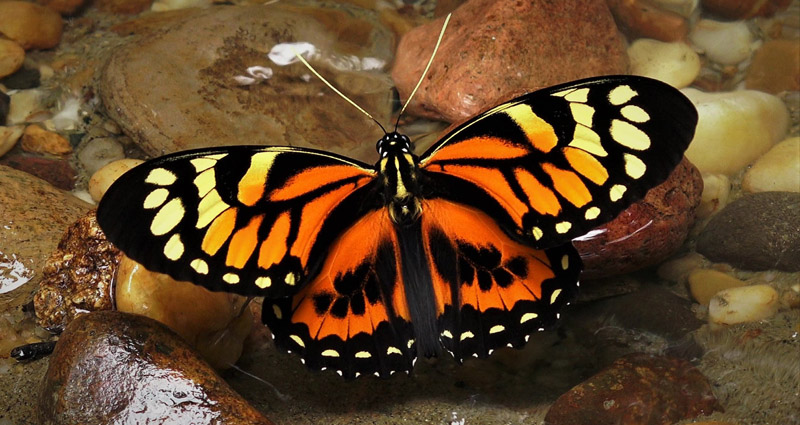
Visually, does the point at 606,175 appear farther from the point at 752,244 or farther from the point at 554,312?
the point at 752,244

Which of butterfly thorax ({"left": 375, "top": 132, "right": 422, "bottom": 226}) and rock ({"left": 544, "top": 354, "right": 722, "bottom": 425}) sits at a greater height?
butterfly thorax ({"left": 375, "top": 132, "right": 422, "bottom": 226})

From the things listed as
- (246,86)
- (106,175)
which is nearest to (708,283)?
(246,86)

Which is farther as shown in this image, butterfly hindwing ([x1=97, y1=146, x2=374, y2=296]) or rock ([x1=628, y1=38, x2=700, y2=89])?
rock ([x1=628, y1=38, x2=700, y2=89])

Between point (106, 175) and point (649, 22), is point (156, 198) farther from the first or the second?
point (649, 22)

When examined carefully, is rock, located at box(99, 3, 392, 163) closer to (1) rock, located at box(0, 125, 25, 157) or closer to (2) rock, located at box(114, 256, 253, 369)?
(1) rock, located at box(0, 125, 25, 157)

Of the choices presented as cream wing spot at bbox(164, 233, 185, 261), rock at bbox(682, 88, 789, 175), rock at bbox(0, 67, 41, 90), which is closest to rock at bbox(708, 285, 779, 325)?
rock at bbox(682, 88, 789, 175)

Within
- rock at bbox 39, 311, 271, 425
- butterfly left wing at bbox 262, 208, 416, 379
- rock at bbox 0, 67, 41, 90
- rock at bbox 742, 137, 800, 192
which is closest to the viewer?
rock at bbox 39, 311, 271, 425
